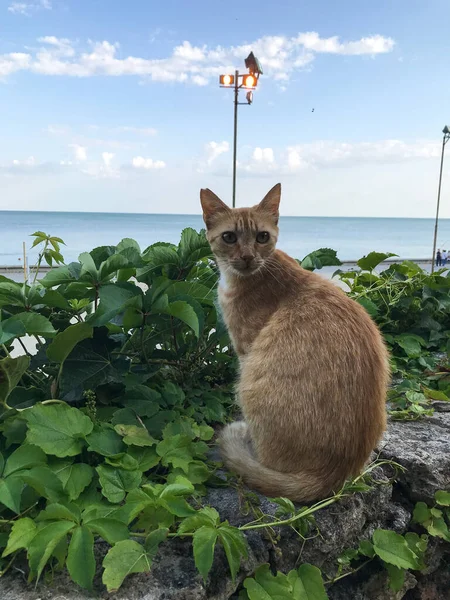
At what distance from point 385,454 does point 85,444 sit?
101 centimetres

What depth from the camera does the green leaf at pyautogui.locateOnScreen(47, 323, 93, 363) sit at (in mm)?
1366

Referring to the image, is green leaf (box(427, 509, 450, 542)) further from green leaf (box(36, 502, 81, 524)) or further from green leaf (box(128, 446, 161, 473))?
green leaf (box(36, 502, 81, 524))

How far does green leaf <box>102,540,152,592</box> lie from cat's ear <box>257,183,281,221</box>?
1436mm

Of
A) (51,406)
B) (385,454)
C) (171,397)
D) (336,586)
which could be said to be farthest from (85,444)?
(385,454)

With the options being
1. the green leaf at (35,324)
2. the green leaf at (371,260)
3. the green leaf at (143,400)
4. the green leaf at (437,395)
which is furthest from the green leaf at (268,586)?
the green leaf at (371,260)

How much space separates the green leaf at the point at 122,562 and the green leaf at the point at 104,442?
316 mm

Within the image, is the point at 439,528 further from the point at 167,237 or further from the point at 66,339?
the point at 167,237

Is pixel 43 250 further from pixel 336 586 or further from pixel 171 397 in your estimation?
pixel 336 586

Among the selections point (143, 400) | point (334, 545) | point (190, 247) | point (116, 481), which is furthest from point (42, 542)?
point (190, 247)

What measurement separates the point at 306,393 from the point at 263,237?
Result: 0.79m

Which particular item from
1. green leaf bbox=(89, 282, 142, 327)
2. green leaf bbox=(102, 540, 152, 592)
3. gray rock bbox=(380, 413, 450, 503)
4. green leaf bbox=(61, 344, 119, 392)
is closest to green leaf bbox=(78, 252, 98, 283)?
green leaf bbox=(89, 282, 142, 327)

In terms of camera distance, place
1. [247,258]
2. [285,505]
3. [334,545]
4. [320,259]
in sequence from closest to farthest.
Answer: [285,505]
[334,545]
[247,258]
[320,259]

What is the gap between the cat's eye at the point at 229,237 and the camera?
6.36ft

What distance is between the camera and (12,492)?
104 cm
